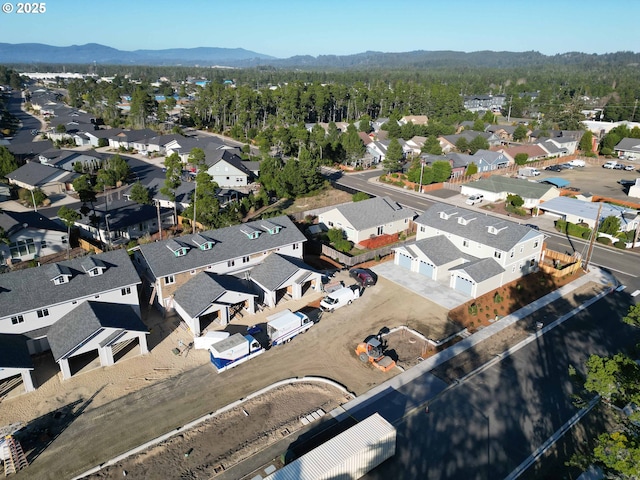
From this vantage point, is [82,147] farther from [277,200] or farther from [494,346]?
[494,346]

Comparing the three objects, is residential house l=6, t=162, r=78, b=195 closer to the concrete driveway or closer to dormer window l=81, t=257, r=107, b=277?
dormer window l=81, t=257, r=107, b=277

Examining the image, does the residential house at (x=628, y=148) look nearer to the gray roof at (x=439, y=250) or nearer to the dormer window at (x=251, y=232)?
the gray roof at (x=439, y=250)

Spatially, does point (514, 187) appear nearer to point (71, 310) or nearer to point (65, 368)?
point (71, 310)

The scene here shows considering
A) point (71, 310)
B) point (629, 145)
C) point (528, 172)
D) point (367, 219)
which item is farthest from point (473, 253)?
point (629, 145)


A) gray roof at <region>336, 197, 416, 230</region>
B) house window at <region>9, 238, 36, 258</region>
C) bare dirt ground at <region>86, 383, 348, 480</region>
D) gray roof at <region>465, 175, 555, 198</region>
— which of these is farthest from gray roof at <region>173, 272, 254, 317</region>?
gray roof at <region>465, 175, 555, 198</region>

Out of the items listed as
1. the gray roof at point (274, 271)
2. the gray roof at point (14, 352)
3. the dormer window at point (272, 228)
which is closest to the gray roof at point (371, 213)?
the dormer window at point (272, 228)

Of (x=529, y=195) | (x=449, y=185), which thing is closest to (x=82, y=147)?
(x=449, y=185)
